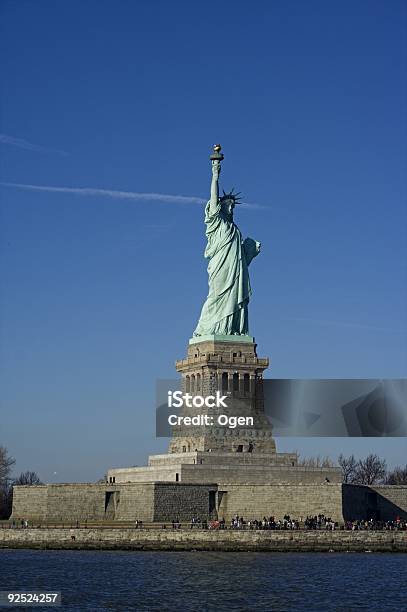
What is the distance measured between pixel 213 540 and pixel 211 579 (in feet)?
40.6

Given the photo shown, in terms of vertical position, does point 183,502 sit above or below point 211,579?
above

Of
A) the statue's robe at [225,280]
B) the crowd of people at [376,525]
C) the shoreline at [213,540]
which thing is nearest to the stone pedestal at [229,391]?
the statue's robe at [225,280]

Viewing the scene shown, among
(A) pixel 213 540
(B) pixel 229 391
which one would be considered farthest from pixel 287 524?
(B) pixel 229 391

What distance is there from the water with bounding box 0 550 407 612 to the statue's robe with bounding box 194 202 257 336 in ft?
57.4

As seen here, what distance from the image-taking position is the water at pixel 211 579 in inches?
1508

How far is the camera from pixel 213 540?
2231 inches

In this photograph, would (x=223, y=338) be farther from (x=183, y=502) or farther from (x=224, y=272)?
(x=183, y=502)

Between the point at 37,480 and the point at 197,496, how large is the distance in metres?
51.4

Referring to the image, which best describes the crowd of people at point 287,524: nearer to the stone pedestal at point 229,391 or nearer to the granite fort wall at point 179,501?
the granite fort wall at point 179,501

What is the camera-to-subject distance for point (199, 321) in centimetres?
7012

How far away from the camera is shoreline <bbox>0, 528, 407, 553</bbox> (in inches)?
2223

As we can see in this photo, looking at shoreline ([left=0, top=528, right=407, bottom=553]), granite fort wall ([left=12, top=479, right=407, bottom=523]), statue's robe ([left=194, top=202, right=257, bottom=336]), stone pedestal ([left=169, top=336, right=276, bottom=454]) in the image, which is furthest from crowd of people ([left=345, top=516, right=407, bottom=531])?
statue's robe ([left=194, top=202, right=257, bottom=336])

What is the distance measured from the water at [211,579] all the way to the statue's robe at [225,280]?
57.4 ft

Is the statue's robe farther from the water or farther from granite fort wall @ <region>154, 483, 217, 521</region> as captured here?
the water
